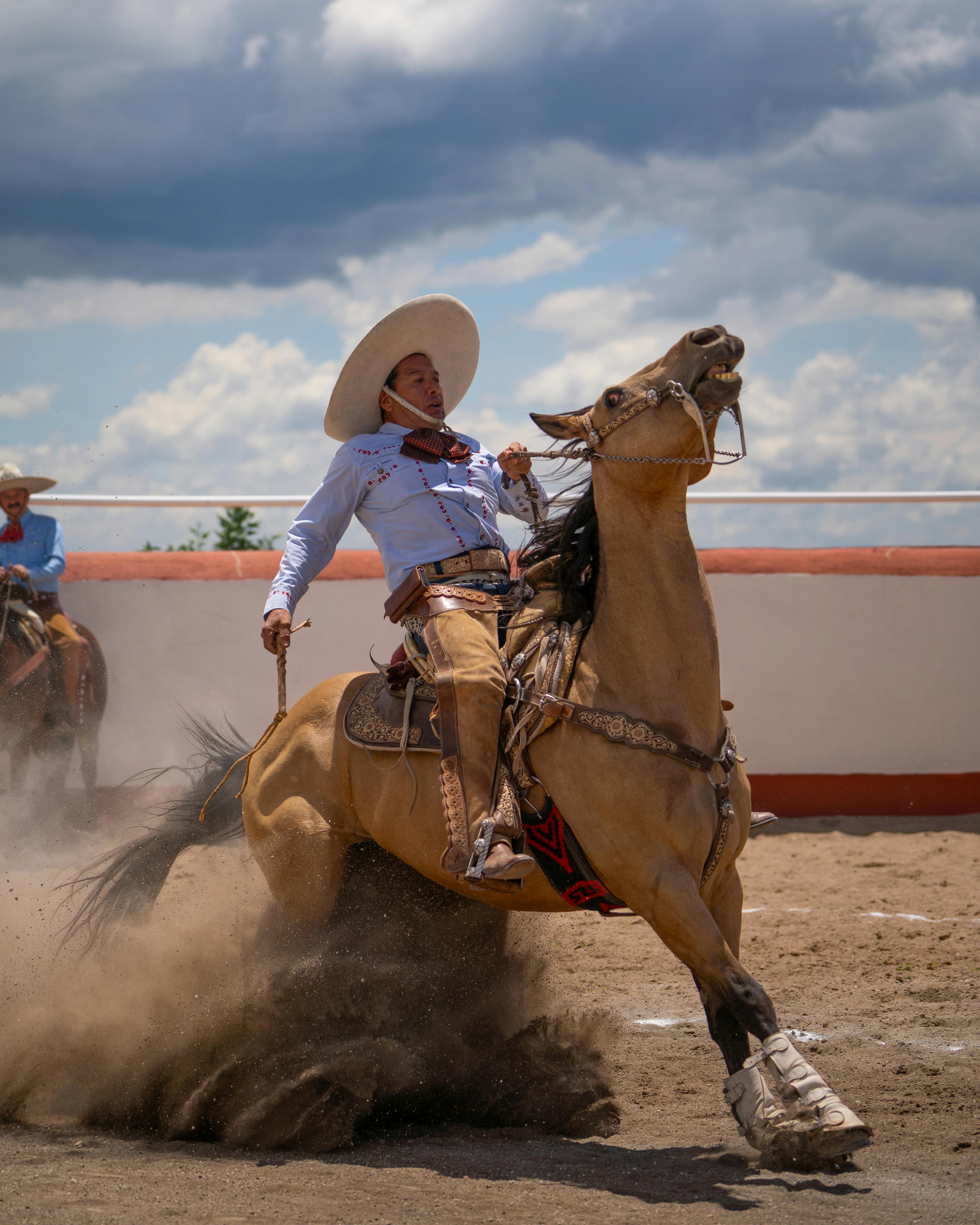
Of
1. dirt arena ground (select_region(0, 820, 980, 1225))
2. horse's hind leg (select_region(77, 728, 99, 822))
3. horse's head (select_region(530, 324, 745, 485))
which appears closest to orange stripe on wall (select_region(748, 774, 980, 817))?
dirt arena ground (select_region(0, 820, 980, 1225))

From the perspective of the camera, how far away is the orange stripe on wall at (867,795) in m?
8.19

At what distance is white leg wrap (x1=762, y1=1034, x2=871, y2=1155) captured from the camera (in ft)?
9.23

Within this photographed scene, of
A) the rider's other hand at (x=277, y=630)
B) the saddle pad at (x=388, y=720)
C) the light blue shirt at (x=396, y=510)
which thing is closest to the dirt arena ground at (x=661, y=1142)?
the saddle pad at (x=388, y=720)

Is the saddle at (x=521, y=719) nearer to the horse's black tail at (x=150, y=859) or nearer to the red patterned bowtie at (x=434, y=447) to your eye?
the red patterned bowtie at (x=434, y=447)

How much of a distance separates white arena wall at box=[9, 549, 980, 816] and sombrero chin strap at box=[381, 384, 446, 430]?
13.7 feet

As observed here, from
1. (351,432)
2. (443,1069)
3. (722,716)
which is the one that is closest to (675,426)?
(722,716)

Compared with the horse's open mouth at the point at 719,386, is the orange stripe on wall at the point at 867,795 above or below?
below

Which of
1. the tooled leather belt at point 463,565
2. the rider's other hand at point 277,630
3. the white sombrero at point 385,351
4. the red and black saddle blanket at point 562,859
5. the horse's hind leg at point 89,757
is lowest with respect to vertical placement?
the horse's hind leg at point 89,757

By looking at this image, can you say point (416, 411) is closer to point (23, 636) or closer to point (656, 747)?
point (656, 747)

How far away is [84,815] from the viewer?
716 cm

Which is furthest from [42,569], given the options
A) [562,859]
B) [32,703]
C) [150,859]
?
[562,859]

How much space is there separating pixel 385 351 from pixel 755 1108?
2707 mm

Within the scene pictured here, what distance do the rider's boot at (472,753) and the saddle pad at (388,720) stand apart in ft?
0.58

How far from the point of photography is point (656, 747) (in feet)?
10.4
